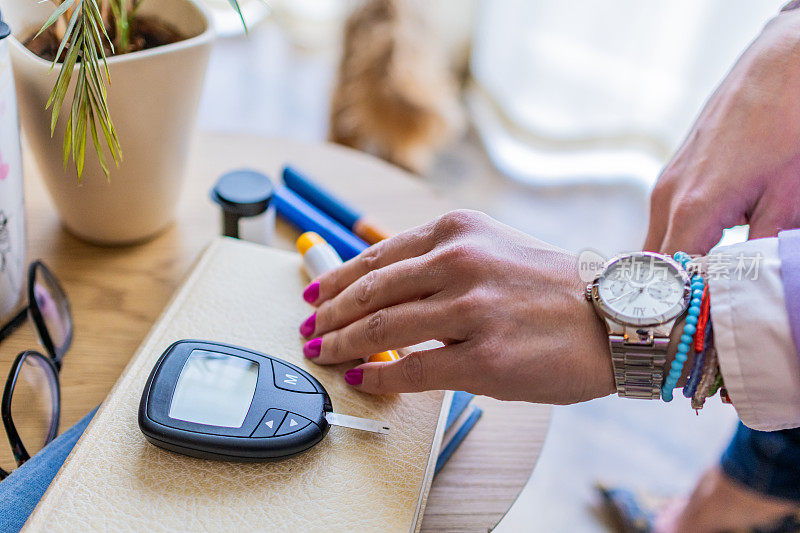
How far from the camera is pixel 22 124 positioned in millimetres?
569

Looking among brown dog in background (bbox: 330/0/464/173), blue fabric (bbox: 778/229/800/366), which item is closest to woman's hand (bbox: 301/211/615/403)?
blue fabric (bbox: 778/229/800/366)

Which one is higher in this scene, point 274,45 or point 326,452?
point 326,452

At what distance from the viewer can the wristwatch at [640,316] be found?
0.47m

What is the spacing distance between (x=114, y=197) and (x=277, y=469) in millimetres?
309

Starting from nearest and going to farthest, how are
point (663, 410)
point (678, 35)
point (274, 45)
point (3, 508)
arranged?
point (3, 508)
point (663, 410)
point (678, 35)
point (274, 45)

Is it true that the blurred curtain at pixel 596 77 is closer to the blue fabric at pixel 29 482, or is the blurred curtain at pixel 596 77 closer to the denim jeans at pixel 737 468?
the denim jeans at pixel 737 468

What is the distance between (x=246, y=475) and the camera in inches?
16.9

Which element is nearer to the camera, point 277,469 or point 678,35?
point 277,469

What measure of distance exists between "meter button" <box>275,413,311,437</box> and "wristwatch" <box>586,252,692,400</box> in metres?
0.22

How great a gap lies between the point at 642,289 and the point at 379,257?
202 millimetres

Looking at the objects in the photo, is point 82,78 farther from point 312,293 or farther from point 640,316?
point 640,316

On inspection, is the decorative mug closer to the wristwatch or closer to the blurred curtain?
the wristwatch

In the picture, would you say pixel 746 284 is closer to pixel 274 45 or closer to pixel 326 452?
pixel 326 452

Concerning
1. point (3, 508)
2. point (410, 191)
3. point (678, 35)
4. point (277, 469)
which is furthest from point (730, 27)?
point (3, 508)
